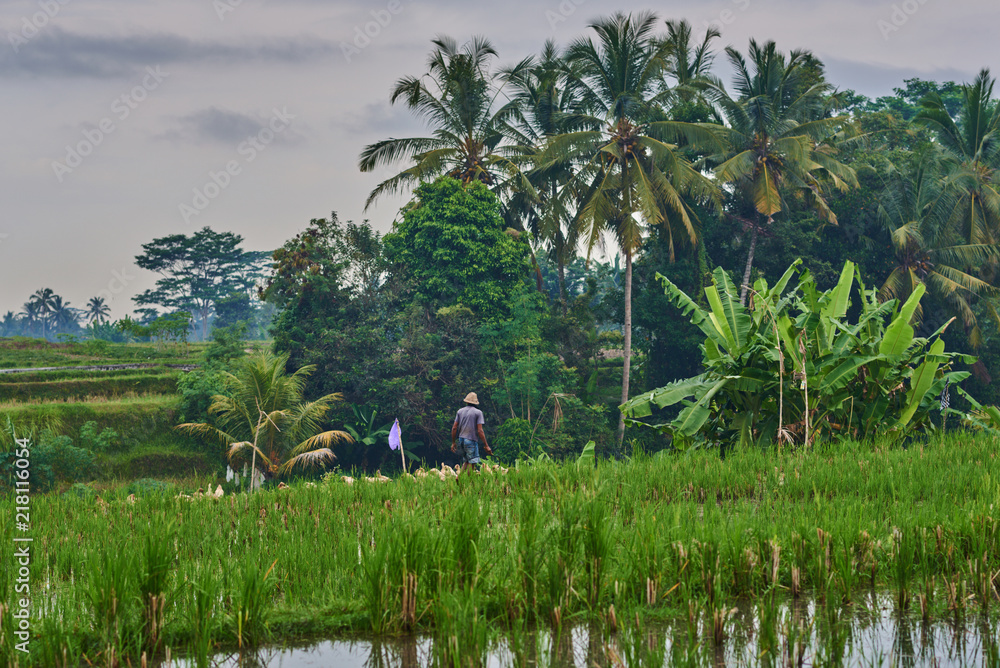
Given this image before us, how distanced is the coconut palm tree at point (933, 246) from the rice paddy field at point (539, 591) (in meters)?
21.8

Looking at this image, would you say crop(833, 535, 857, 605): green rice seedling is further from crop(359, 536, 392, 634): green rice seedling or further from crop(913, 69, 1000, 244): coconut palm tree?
crop(913, 69, 1000, 244): coconut palm tree

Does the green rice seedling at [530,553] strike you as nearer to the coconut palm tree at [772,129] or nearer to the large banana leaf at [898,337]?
the large banana leaf at [898,337]

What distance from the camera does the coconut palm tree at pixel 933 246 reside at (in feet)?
76.2

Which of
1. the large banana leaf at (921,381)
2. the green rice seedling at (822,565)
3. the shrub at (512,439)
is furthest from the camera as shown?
the shrub at (512,439)

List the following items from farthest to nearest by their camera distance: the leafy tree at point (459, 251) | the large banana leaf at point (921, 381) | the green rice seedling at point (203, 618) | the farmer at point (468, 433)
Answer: the leafy tree at point (459, 251)
the farmer at point (468, 433)
the large banana leaf at point (921, 381)
the green rice seedling at point (203, 618)

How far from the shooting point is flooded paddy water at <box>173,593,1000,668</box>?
2584mm

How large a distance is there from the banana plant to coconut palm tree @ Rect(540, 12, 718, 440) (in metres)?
12.9

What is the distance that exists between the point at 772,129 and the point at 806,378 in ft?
56.0

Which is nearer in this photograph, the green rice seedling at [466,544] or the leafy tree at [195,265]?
the green rice seedling at [466,544]

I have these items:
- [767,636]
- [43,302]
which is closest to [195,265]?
[43,302]

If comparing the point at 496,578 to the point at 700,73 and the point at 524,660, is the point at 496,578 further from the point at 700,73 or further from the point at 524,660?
the point at 700,73

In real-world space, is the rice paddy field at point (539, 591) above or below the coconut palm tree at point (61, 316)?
below

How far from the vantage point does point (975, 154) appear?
2411 cm

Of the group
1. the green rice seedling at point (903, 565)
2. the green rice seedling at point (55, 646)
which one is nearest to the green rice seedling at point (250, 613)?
the green rice seedling at point (55, 646)
